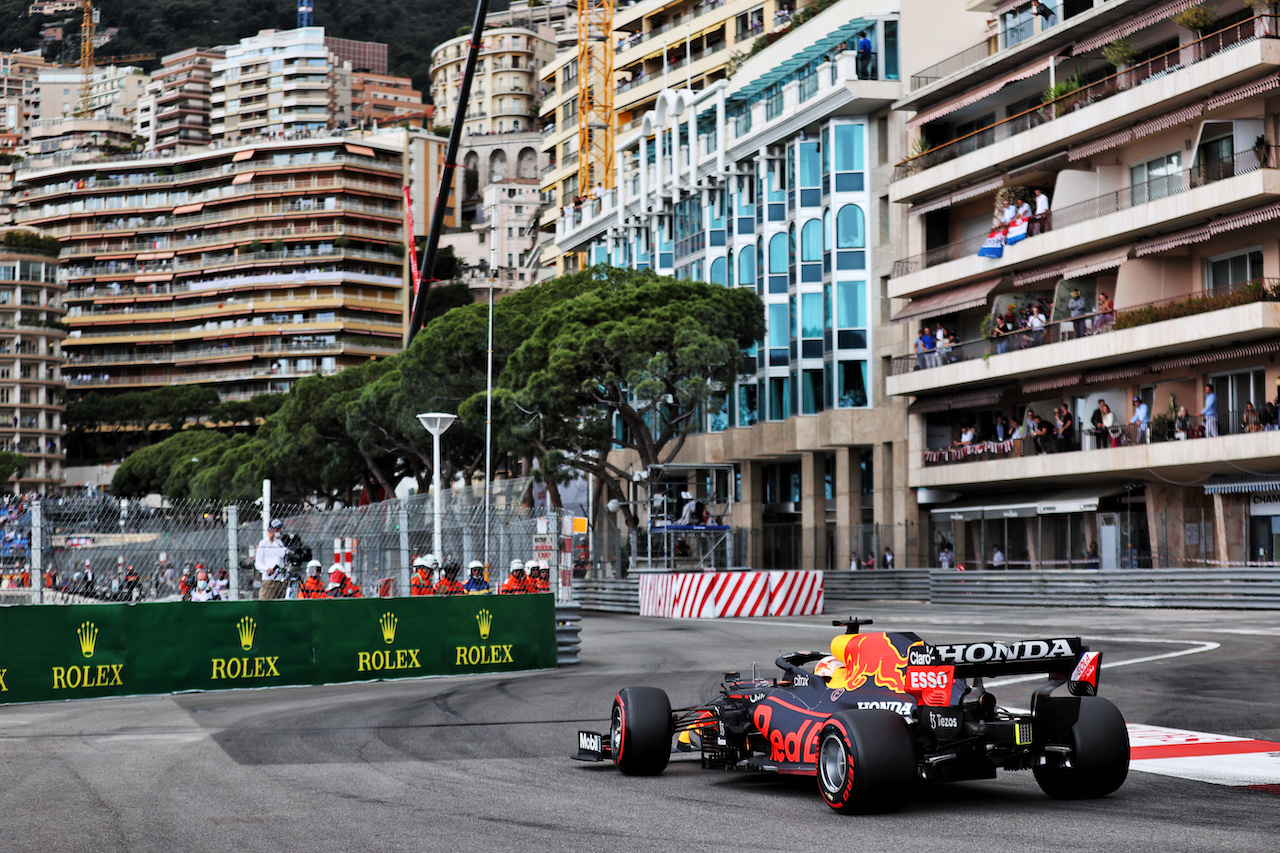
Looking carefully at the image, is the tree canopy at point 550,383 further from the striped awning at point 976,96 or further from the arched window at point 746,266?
the striped awning at point 976,96

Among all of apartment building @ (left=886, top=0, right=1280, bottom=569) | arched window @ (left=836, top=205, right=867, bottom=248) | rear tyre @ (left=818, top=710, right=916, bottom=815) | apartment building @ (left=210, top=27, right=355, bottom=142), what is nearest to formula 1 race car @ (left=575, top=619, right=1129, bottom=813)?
rear tyre @ (left=818, top=710, right=916, bottom=815)

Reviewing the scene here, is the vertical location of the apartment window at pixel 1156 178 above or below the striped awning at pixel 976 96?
below

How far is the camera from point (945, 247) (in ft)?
168

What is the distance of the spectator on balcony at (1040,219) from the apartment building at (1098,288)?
92 millimetres

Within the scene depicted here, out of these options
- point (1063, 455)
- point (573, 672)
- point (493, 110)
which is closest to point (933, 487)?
point (1063, 455)

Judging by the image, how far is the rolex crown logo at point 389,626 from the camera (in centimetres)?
2064

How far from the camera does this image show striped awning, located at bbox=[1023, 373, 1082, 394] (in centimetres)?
4516

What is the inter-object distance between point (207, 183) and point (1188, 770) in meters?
151

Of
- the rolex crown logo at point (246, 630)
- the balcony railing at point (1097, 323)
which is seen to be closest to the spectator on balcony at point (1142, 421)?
the balcony railing at point (1097, 323)

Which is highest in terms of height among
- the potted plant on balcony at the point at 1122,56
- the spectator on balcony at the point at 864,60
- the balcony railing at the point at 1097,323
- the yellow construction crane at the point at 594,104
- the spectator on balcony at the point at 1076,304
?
the yellow construction crane at the point at 594,104

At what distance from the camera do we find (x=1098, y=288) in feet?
148

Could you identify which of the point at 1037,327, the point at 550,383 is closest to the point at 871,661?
the point at 1037,327

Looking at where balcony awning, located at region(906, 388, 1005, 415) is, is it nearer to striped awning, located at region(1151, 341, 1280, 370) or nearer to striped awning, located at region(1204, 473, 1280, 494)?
striped awning, located at region(1151, 341, 1280, 370)

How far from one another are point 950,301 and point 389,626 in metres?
33.1
